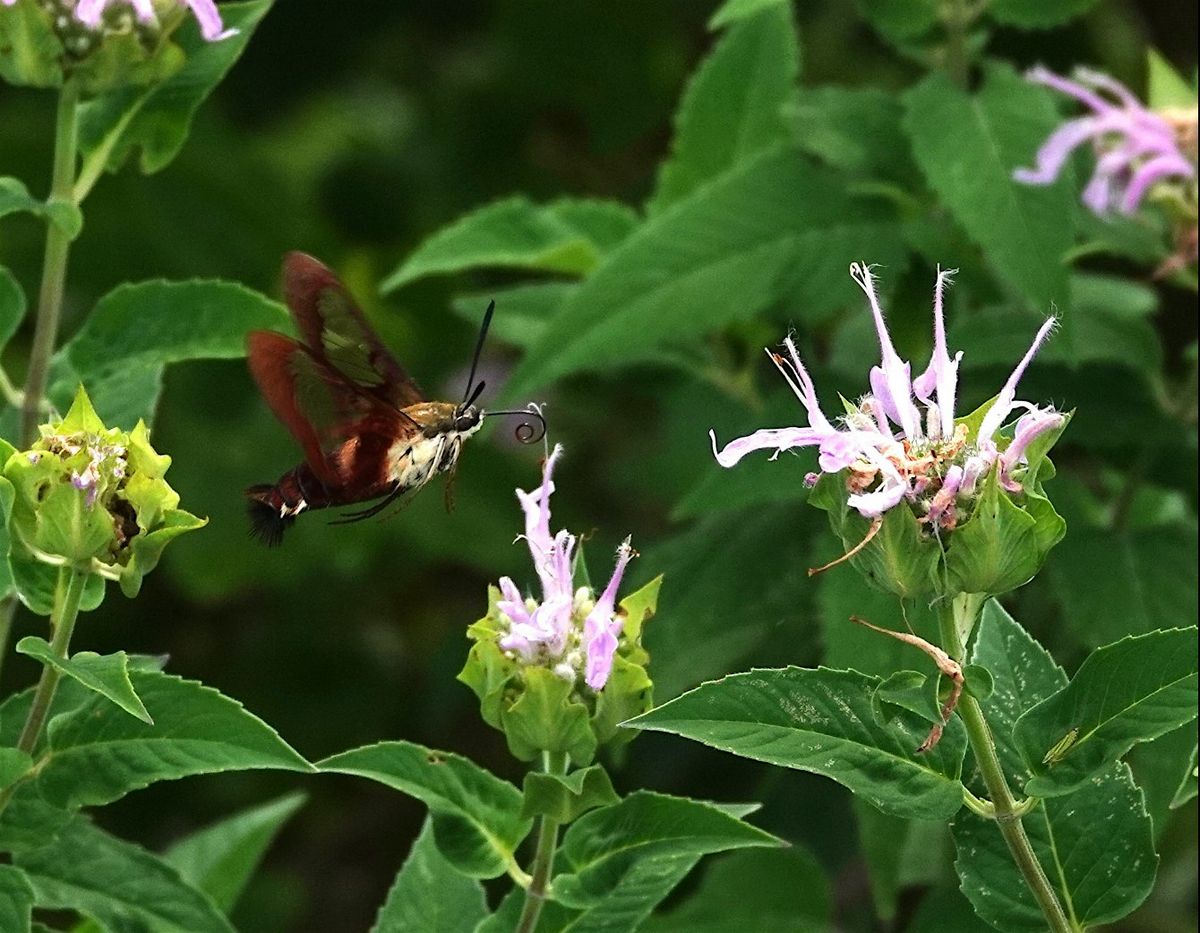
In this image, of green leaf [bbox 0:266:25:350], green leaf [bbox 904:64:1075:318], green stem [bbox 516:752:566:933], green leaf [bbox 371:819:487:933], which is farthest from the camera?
green leaf [bbox 904:64:1075:318]

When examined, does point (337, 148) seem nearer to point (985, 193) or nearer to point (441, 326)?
point (441, 326)

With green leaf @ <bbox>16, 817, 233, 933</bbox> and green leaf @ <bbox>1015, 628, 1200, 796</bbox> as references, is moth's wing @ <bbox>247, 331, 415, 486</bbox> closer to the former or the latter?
green leaf @ <bbox>16, 817, 233, 933</bbox>

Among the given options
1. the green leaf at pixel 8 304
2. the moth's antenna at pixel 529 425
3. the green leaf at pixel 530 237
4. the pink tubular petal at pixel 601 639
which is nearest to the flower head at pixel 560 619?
the pink tubular petal at pixel 601 639

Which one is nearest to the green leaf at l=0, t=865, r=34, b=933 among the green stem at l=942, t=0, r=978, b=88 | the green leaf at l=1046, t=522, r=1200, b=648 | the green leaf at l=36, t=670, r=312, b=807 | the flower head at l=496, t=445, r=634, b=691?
the green leaf at l=36, t=670, r=312, b=807

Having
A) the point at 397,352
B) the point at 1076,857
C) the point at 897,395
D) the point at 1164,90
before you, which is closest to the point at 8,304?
the point at 897,395

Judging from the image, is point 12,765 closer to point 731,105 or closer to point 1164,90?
point 731,105
